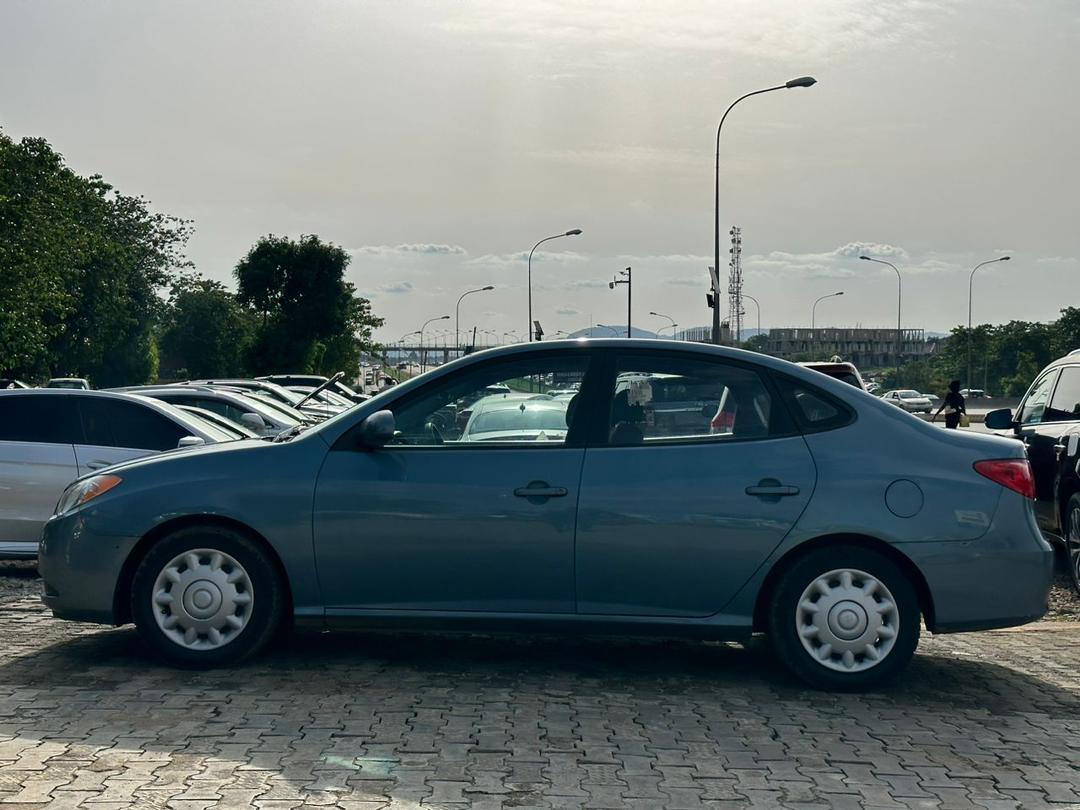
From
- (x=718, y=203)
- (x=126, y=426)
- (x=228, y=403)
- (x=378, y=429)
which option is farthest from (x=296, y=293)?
(x=378, y=429)

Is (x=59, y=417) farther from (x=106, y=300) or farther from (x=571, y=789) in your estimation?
(x=106, y=300)

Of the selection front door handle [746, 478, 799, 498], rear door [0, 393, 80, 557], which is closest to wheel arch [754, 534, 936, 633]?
front door handle [746, 478, 799, 498]

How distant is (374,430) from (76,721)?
179 cm

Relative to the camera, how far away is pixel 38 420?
1004 cm

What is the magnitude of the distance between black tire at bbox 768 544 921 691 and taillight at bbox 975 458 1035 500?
2.08 feet

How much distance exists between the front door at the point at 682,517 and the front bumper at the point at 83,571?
2.27 m

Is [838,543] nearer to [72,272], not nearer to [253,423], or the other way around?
[253,423]

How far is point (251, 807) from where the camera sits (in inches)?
169

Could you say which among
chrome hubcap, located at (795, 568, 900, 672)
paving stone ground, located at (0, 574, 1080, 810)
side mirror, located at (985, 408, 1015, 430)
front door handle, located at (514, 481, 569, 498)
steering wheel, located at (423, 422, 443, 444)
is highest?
side mirror, located at (985, 408, 1015, 430)

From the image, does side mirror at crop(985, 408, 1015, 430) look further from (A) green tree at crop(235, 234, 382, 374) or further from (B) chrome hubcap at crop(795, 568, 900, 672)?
(A) green tree at crop(235, 234, 382, 374)

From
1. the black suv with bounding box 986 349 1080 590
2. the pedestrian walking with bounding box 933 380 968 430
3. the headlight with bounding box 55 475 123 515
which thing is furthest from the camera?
the pedestrian walking with bounding box 933 380 968 430

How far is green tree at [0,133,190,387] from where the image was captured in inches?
1495

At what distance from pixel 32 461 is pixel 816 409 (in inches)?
248

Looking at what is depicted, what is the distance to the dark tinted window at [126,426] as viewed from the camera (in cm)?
1018
